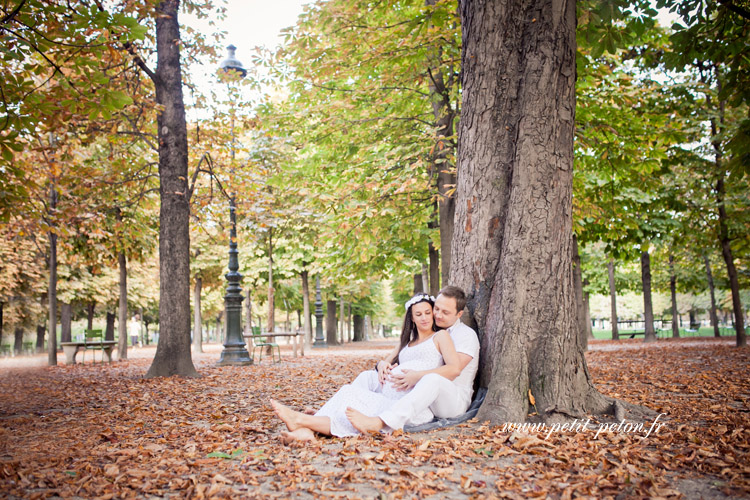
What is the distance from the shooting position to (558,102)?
16.3 ft

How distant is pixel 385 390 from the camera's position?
188 inches

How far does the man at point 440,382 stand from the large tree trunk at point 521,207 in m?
0.25

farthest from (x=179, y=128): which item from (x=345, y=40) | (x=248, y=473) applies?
(x=248, y=473)

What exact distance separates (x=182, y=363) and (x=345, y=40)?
7.16 m

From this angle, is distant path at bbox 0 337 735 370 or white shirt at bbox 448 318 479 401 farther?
distant path at bbox 0 337 735 370

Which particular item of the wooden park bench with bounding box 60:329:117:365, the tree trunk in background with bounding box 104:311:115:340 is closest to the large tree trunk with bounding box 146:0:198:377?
the wooden park bench with bounding box 60:329:117:365

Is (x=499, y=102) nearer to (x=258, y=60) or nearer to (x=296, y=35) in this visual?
(x=296, y=35)

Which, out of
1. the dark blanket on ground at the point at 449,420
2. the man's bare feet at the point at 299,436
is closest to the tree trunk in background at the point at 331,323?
the dark blanket on ground at the point at 449,420

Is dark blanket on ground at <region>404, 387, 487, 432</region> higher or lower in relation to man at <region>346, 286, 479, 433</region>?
lower

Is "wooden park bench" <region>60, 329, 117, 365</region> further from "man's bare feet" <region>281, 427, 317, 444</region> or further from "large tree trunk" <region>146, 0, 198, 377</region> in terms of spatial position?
"man's bare feet" <region>281, 427, 317, 444</region>

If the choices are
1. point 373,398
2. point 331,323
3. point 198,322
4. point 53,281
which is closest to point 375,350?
point 331,323

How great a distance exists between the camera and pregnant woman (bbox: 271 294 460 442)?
4.36m

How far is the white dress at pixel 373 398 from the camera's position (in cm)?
437

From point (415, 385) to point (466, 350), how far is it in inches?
25.5
